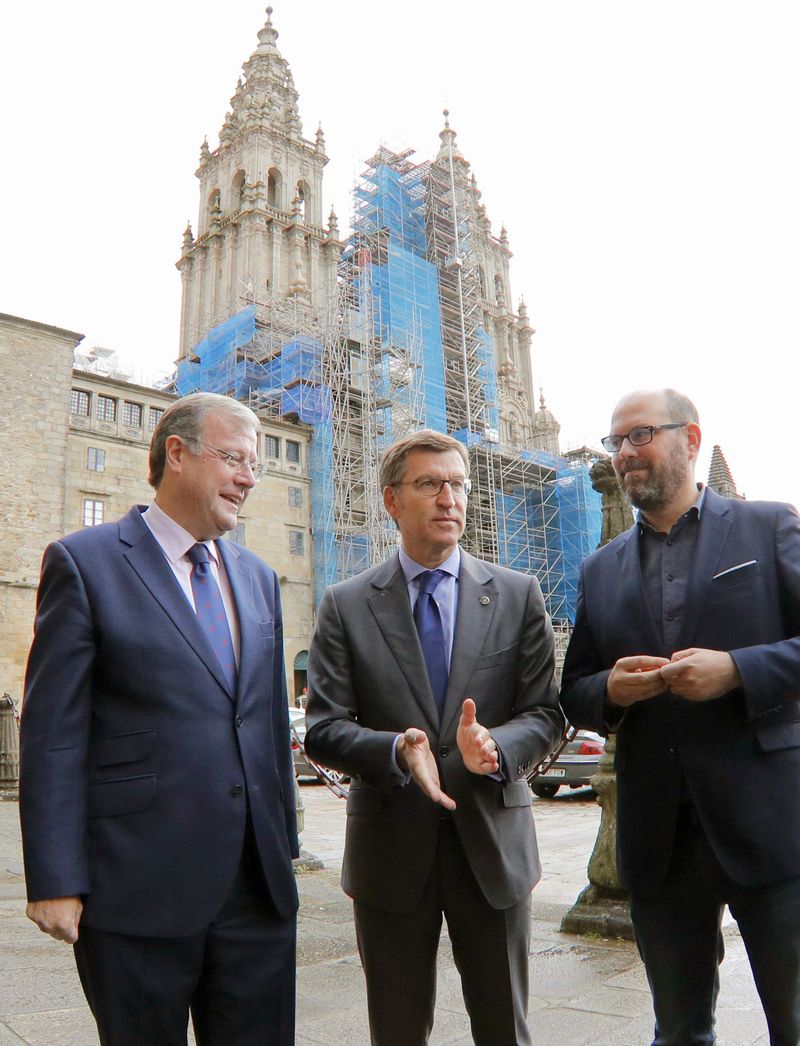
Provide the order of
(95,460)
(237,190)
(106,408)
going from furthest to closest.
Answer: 1. (237,190)
2. (106,408)
3. (95,460)

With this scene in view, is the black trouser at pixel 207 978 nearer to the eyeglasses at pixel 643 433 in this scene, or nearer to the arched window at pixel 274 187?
the eyeglasses at pixel 643 433

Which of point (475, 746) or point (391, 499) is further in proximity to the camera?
point (391, 499)

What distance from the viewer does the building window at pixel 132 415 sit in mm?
32422

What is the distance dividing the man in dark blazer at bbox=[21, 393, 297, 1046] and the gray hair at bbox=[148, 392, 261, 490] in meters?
0.01

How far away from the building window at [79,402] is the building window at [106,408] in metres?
0.44

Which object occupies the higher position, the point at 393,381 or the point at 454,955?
the point at 393,381

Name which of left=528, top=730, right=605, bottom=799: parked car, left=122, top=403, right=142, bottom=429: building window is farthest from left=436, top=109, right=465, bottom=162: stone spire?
left=528, top=730, right=605, bottom=799: parked car

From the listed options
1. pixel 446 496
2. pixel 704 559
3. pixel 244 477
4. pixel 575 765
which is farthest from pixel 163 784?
pixel 575 765

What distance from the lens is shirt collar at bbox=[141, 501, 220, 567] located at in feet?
8.49

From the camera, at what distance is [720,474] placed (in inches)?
1640

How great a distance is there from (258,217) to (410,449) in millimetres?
45432

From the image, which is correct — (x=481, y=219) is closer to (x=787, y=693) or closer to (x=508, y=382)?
(x=508, y=382)

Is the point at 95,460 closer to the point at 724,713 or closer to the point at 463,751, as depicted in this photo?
the point at 463,751

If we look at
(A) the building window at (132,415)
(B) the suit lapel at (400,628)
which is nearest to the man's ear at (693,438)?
(B) the suit lapel at (400,628)
